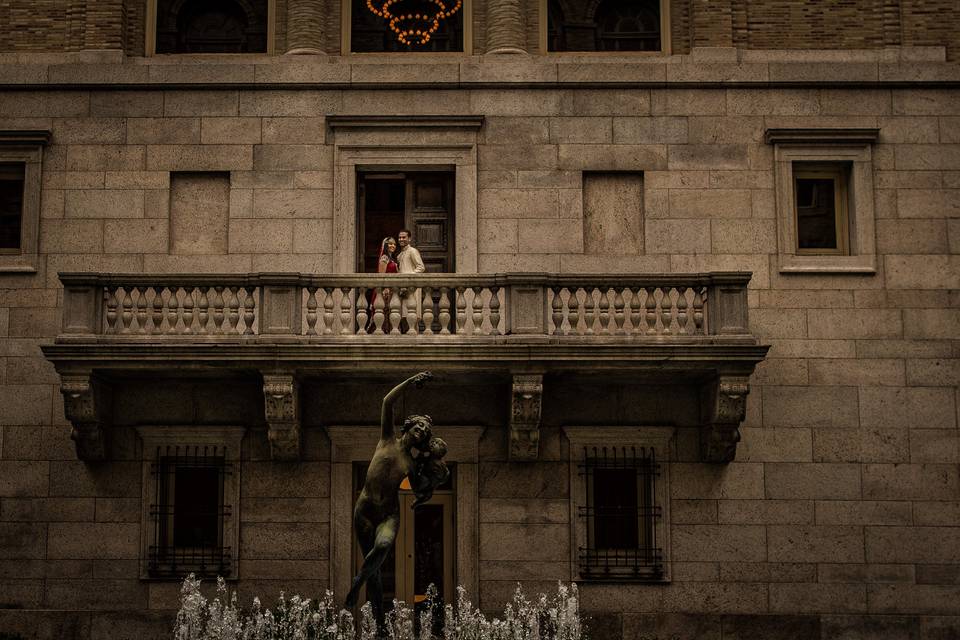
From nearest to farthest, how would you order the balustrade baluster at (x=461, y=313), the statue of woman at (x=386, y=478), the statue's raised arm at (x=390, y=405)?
1. the statue's raised arm at (x=390, y=405)
2. the statue of woman at (x=386, y=478)
3. the balustrade baluster at (x=461, y=313)

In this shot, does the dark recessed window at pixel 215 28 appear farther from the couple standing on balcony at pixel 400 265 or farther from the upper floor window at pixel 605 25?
the upper floor window at pixel 605 25

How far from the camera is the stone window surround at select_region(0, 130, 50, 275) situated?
2153 cm

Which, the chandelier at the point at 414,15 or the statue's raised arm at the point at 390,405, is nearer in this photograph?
the statue's raised arm at the point at 390,405

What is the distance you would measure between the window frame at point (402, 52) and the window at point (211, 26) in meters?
1.20

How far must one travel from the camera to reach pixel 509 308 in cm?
1989

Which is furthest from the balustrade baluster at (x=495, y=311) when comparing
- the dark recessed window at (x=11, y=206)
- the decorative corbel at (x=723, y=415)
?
the dark recessed window at (x=11, y=206)

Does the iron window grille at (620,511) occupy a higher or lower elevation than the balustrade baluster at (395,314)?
lower

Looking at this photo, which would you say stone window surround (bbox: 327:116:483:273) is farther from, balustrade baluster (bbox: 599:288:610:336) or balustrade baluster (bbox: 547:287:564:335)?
balustrade baluster (bbox: 599:288:610:336)

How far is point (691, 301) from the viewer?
20.6m

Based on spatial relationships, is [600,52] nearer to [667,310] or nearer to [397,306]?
[667,310]

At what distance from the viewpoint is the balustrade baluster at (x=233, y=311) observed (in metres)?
19.9

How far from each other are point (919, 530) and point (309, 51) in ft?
38.8

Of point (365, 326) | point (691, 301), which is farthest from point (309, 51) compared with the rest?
point (691, 301)

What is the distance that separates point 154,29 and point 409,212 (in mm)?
5148
